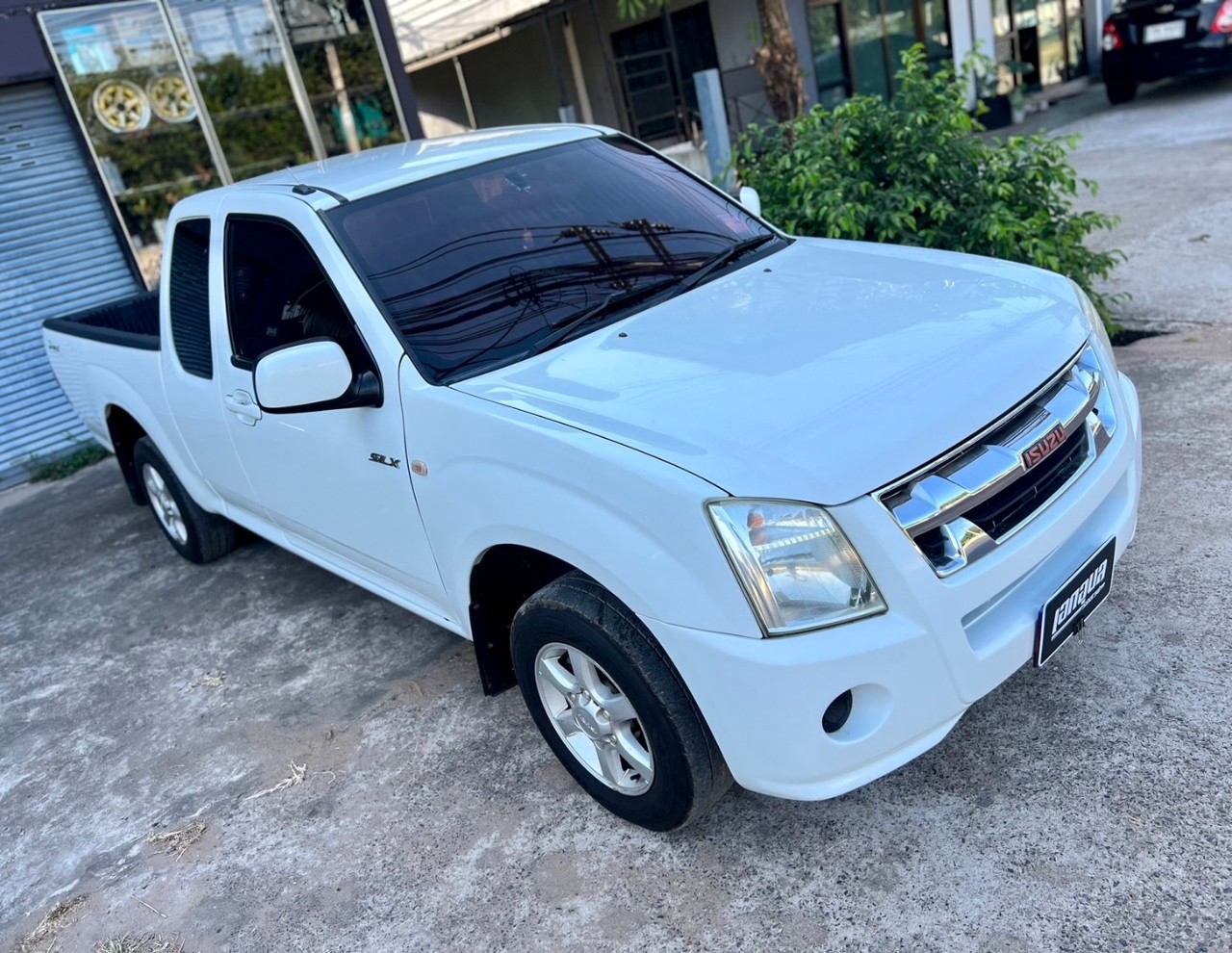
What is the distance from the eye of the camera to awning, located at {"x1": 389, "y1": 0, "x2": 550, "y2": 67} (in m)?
15.7

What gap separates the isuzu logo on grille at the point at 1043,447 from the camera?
2.35 metres

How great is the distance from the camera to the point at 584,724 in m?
2.66

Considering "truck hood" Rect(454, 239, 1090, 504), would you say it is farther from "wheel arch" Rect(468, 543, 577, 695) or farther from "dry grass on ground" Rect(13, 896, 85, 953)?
"dry grass on ground" Rect(13, 896, 85, 953)

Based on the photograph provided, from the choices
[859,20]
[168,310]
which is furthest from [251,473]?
[859,20]

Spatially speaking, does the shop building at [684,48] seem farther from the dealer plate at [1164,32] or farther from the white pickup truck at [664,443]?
the white pickup truck at [664,443]

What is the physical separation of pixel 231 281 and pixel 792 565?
2522mm

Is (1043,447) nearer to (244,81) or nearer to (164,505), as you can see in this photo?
(164,505)

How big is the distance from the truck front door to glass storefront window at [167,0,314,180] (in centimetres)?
564

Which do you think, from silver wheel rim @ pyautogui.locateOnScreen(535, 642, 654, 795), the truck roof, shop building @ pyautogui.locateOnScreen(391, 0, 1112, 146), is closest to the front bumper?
silver wheel rim @ pyautogui.locateOnScreen(535, 642, 654, 795)

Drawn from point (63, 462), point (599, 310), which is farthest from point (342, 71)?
point (599, 310)

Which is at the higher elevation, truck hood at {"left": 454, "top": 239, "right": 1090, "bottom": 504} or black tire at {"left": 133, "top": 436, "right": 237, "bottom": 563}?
truck hood at {"left": 454, "top": 239, "right": 1090, "bottom": 504}

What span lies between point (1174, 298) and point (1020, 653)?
4.40m

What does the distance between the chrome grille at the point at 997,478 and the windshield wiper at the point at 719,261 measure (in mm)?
1160

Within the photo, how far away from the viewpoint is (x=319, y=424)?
127 inches
